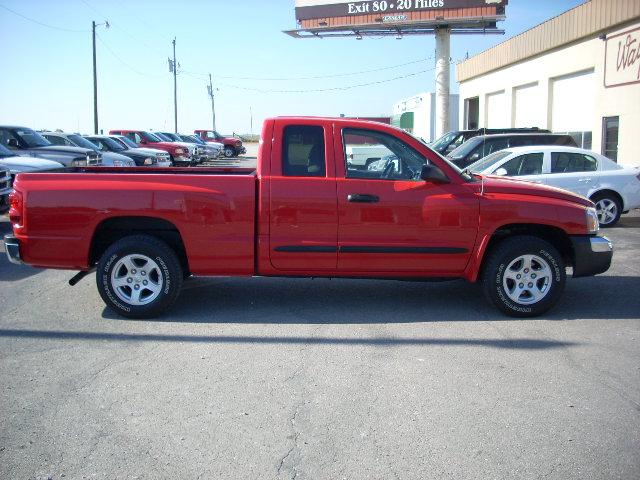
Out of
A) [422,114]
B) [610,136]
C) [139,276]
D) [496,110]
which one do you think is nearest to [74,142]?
[139,276]

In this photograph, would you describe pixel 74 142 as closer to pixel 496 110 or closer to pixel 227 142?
pixel 496 110

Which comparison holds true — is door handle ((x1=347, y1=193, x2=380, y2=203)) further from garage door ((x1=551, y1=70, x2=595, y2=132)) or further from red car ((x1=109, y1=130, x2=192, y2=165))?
red car ((x1=109, y1=130, x2=192, y2=165))

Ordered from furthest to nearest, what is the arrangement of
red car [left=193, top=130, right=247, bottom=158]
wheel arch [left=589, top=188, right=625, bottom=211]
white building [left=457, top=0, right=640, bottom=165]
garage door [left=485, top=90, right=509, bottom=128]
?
red car [left=193, top=130, right=247, bottom=158]
garage door [left=485, top=90, right=509, bottom=128]
white building [left=457, top=0, right=640, bottom=165]
wheel arch [left=589, top=188, right=625, bottom=211]

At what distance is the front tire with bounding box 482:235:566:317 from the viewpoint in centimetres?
614

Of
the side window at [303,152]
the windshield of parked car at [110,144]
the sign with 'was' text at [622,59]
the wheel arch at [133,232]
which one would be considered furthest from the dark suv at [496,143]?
the windshield of parked car at [110,144]

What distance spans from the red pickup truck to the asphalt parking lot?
452 mm

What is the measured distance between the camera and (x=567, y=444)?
3670 mm

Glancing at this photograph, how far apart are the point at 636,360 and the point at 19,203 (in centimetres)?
564

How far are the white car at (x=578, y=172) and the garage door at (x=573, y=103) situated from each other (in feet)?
25.3

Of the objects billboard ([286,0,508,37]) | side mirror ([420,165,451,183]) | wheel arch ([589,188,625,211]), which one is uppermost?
billboard ([286,0,508,37])

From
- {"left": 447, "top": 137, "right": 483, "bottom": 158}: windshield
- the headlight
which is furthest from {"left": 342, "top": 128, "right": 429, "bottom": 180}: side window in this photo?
{"left": 447, "top": 137, "right": 483, "bottom": 158}: windshield

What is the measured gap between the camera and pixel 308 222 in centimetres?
598

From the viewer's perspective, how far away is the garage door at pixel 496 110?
88.7 feet

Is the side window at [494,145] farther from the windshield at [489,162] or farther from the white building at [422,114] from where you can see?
the white building at [422,114]
